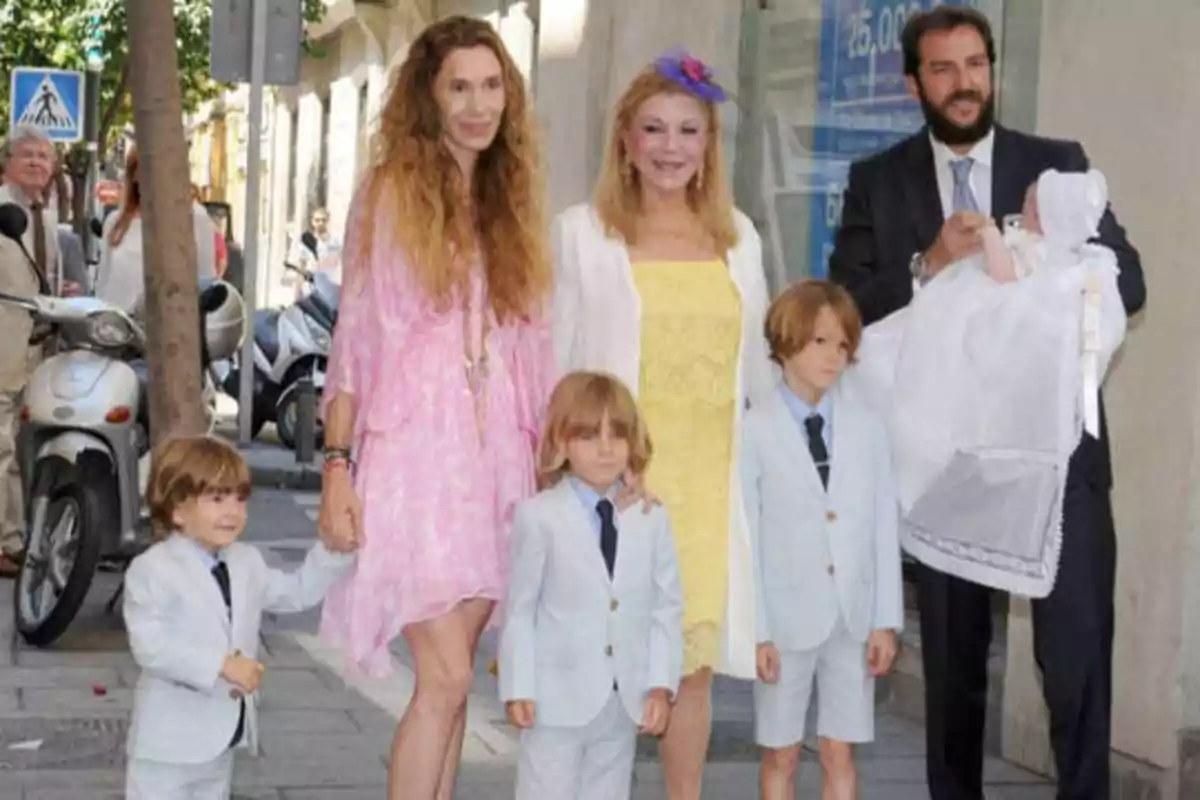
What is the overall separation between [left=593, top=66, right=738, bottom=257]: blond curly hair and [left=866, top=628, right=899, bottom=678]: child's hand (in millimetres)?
973

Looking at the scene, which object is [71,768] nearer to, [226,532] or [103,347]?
[226,532]

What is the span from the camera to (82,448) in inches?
377

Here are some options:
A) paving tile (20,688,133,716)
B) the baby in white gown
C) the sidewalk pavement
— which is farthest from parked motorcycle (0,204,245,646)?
the baby in white gown

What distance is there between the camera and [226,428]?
2059cm

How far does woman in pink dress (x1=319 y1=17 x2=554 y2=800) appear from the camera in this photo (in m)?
5.37

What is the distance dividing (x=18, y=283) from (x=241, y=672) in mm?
6191

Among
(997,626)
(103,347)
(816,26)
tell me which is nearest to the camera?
(997,626)

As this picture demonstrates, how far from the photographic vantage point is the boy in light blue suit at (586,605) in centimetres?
523

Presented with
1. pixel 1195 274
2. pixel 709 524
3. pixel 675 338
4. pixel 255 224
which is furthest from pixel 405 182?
pixel 255 224

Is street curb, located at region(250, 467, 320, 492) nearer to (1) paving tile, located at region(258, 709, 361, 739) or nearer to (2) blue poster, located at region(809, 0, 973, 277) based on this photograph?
(2) blue poster, located at region(809, 0, 973, 277)

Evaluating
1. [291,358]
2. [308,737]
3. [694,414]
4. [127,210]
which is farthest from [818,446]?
[291,358]

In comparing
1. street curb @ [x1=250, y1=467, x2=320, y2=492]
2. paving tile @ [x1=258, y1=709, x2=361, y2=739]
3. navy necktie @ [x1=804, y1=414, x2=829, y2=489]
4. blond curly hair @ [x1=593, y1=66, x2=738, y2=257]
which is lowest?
street curb @ [x1=250, y1=467, x2=320, y2=492]

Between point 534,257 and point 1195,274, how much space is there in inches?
77.2

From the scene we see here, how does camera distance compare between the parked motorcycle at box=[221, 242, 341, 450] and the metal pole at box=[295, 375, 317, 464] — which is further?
the parked motorcycle at box=[221, 242, 341, 450]
